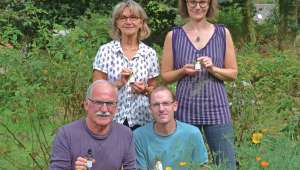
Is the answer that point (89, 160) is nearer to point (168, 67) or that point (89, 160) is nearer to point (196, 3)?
point (168, 67)

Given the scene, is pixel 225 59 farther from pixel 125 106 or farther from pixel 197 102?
pixel 125 106

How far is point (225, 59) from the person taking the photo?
4141mm

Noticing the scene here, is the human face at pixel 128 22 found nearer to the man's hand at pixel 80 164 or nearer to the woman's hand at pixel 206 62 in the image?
the woman's hand at pixel 206 62

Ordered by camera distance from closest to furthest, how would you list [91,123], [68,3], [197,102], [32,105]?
1. [91,123]
2. [197,102]
3. [32,105]
4. [68,3]

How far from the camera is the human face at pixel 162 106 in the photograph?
4.04 meters

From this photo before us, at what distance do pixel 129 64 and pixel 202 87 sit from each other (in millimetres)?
454

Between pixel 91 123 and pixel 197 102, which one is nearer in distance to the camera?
pixel 91 123

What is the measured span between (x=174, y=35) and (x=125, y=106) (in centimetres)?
52

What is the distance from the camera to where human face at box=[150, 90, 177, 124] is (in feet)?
13.3

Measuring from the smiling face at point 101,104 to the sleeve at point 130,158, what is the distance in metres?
0.20

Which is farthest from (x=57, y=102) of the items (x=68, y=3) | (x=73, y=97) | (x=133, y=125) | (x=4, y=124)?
(x=68, y=3)

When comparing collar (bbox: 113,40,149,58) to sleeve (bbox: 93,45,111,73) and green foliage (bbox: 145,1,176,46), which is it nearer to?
sleeve (bbox: 93,45,111,73)

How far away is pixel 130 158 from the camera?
3.80 m

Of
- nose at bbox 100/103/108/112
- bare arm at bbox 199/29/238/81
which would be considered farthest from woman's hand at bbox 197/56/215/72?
nose at bbox 100/103/108/112
